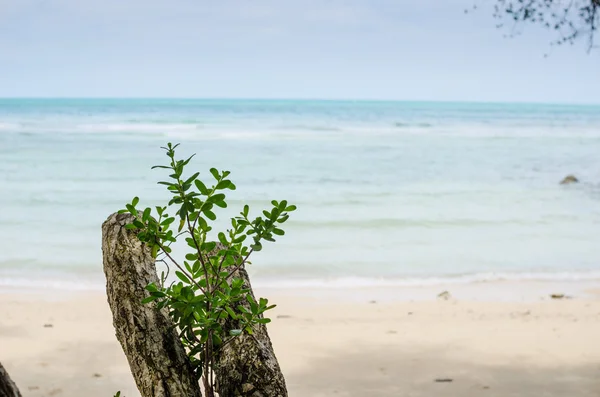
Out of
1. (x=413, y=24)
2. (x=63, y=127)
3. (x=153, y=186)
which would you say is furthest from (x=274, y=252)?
(x=413, y=24)

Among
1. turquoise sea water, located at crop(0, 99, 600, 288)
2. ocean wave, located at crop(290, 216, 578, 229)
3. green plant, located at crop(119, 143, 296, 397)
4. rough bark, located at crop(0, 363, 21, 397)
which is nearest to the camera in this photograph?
rough bark, located at crop(0, 363, 21, 397)

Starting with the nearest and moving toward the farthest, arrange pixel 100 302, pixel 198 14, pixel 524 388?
pixel 524 388, pixel 100 302, pixel 198 14

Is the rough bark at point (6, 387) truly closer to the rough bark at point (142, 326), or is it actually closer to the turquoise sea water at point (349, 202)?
the rough bark at point (142, 326)

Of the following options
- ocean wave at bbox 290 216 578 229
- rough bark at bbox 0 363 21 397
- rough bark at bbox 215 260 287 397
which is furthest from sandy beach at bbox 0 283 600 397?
ocean wave at bbox 290 216 578 229

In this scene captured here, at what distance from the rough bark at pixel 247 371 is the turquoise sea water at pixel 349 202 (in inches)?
215

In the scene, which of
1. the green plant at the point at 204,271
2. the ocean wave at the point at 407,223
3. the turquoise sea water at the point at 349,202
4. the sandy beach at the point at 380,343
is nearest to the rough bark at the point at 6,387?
the green plant at the point at 204,271

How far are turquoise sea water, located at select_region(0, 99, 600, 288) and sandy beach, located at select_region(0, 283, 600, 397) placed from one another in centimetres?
95

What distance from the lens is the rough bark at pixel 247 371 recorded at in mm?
2020

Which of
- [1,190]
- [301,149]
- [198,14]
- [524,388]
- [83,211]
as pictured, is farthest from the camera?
[198,14]

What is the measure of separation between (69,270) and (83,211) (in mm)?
4012

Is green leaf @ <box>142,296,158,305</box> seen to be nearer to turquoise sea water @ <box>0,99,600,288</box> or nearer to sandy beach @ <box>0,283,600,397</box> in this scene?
sandy beach @ <box>0,283,600,397</box>

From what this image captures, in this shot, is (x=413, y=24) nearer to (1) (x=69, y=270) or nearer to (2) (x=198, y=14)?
(2) (x=198, y=14)

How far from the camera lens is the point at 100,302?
6.57 m

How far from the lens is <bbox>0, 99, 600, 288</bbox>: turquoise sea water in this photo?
836 centimetres
